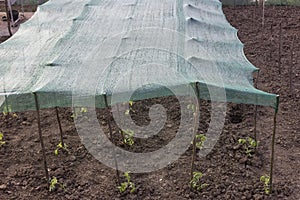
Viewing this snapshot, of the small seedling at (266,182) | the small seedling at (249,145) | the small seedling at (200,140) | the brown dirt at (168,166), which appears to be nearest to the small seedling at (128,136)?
the brown dirt at (168,166)

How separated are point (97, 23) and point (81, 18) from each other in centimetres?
33

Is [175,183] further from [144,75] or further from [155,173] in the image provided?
[144,75]

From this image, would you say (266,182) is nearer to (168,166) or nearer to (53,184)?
(168,166)

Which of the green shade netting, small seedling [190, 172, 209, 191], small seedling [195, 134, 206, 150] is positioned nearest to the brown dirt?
small seedling [190, 172, 209, 191]

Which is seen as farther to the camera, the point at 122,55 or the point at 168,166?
the point at 122,55

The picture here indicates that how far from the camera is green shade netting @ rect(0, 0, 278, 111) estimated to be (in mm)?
4363

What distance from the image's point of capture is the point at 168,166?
5000 millimetres

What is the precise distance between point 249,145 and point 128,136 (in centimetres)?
152

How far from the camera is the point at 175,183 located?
186 inches

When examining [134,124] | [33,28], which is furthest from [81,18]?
[134,124]

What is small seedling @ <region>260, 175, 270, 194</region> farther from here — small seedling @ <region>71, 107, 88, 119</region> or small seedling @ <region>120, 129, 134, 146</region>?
small seedling @ <region>71, 107, 88, 119</region>

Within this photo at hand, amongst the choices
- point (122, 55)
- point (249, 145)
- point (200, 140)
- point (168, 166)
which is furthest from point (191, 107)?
point (122, 55)

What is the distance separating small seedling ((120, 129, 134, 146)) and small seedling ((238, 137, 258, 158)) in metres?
1.33

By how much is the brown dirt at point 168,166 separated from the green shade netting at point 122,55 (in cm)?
90
